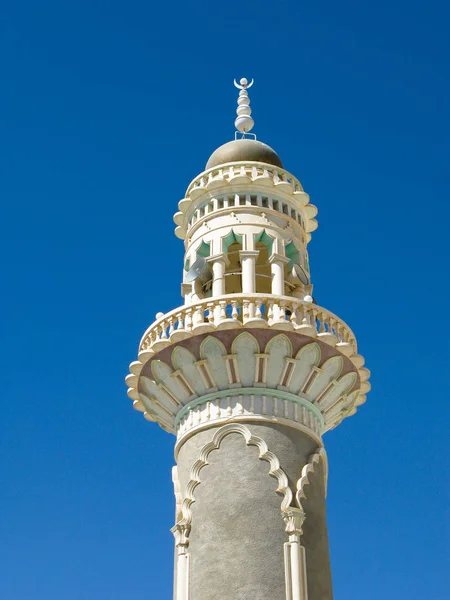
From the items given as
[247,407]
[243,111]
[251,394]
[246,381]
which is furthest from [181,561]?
[243,111]

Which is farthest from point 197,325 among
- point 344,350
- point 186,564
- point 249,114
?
point 249,114

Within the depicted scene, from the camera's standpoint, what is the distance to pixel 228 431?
20.1 m

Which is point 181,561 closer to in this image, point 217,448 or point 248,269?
point 217,448

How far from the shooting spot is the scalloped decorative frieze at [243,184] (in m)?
23.3

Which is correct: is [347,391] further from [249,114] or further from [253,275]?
[249,114]

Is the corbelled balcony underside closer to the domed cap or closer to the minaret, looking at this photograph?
the minaret

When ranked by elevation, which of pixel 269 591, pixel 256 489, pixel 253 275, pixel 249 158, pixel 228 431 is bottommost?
pixel 269 591

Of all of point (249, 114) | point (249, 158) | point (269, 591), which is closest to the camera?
point (269, 591)

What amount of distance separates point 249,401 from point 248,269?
3267mm

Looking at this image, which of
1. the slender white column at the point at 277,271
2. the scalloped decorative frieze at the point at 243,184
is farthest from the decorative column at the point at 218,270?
the scalloped decorative frieze at the point at 243,184

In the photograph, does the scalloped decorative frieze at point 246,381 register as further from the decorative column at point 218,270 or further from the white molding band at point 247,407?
the decorative column at point 218,270

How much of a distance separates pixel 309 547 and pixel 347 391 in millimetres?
4102

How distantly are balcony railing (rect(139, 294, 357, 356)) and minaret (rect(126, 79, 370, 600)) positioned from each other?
26mm

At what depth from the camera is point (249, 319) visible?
2011cm
